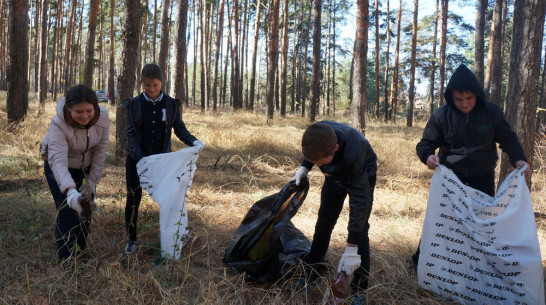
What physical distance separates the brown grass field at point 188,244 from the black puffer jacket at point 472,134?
0.94 meters

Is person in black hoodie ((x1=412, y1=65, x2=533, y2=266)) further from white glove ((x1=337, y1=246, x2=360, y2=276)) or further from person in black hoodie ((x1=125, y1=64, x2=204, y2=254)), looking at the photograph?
person in black hoodie ((x1=125, y1=64, x2=204, y2=254))

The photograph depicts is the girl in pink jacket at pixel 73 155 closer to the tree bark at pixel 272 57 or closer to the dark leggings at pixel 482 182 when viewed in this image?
the dark leggings at pixel 482 182

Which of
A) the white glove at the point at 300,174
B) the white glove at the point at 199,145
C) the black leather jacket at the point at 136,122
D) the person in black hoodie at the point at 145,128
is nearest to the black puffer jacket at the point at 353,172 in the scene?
the white glove at the point at 300,174

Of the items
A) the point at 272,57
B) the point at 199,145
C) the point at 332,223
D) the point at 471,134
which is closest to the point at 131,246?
the point at 199,145

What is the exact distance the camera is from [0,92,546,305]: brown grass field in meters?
2.42

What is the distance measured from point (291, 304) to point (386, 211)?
275 cm

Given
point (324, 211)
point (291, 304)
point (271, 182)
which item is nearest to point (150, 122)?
point (324, 211)

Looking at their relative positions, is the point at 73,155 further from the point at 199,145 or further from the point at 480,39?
the point at 480,39

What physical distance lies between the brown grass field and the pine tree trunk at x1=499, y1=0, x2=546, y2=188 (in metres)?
1.07

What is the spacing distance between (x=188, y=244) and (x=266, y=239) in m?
0.96

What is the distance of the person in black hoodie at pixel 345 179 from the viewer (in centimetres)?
214

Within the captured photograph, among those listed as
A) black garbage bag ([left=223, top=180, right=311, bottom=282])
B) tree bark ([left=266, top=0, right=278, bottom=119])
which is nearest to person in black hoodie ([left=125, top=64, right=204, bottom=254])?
black garbage bag ([left=223, top=180, right=311, bottom=282])

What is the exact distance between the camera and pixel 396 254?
344 centimetres

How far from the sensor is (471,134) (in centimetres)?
280
